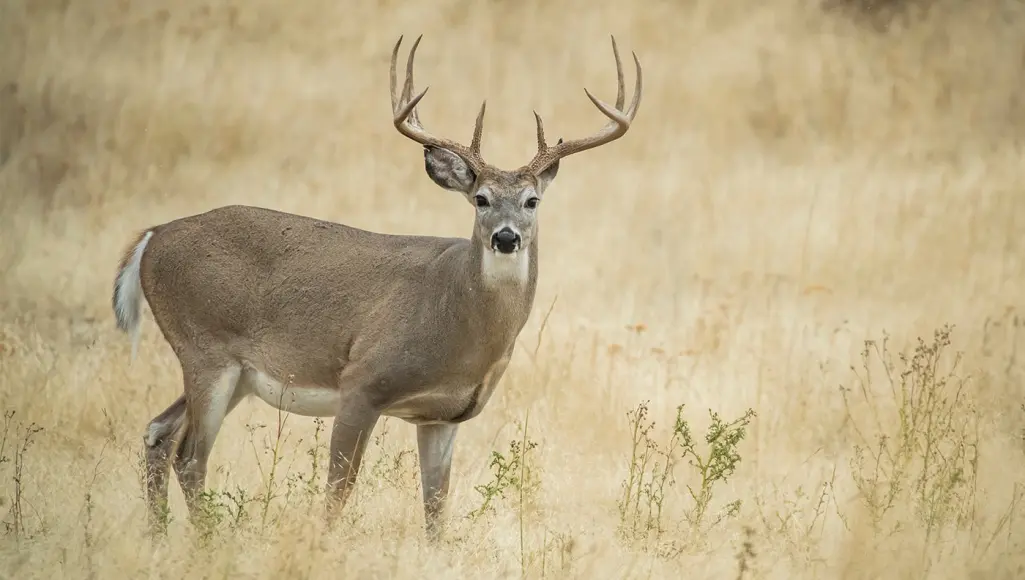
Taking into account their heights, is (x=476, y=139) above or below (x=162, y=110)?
below

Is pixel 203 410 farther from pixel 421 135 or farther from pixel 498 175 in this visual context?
pixel 498 175

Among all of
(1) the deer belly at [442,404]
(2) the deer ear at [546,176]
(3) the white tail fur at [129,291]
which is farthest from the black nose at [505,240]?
(3) the white tail fur at [129,291]

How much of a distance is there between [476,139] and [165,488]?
2.63 m

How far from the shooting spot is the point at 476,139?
7.08 metres

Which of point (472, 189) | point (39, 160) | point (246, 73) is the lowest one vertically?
point (472, 189)

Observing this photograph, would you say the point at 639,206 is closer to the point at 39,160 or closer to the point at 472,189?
the point at 39,160

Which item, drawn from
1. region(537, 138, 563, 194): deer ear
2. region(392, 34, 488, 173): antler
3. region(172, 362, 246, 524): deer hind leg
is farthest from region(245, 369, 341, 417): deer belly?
region(537, 138, 563, 194): deer ear

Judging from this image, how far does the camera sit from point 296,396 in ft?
24.3

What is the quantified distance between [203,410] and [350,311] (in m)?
0.97

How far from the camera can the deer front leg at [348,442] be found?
691cm

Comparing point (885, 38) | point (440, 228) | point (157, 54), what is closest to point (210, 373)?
point (440, 228)

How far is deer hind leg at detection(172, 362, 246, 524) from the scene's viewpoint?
24.2 feet

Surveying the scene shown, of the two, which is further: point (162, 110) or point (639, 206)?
point (162, 110)

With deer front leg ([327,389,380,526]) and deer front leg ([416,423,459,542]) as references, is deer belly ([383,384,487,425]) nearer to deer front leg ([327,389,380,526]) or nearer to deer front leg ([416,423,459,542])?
deer front leg ([327,389,380,526])
